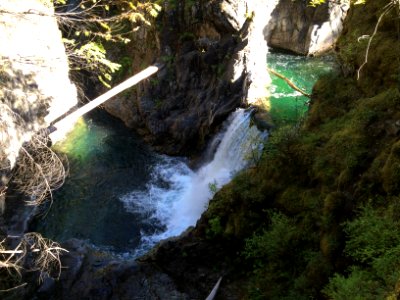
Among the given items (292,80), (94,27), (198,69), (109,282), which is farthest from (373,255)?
(292,80)

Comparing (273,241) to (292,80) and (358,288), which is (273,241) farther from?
(292,80)

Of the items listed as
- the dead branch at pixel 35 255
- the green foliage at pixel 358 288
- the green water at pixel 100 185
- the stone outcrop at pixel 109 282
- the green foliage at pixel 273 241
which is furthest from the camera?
the green water at pixel 100 185

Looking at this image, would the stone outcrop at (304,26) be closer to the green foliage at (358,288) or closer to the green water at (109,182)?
the green water at (109,182)

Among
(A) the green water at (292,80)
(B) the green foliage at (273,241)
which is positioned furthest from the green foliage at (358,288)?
(A) the green water at (292,80)

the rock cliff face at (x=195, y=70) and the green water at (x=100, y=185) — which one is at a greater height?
the rock cliff face at (x=195, y=70)

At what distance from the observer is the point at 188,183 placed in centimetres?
1392

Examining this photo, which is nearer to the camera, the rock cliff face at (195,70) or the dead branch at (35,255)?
the dead branch at (35,255)

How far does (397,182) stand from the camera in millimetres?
4949

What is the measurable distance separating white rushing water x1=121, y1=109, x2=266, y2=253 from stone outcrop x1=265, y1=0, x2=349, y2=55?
1169cm

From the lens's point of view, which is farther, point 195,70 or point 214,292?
point 195,70

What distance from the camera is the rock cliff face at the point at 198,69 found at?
14.2 m

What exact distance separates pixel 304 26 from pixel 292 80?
673 cm

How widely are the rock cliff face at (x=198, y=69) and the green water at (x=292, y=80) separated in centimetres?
98

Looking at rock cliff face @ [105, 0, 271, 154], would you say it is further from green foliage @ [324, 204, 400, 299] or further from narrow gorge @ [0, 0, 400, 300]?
green foliage @ [324, 204, 400, 299]
